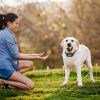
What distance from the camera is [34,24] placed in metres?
31.0

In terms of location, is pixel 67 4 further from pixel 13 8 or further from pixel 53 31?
pixel 13 8

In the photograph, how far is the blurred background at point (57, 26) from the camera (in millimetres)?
29547

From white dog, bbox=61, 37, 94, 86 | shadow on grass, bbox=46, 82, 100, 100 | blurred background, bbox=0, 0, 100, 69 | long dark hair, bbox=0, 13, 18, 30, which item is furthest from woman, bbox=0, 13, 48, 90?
blurred background, bbox=0, 0, 100, 69

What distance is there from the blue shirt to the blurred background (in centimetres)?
1918

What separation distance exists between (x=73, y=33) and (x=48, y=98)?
2208cm

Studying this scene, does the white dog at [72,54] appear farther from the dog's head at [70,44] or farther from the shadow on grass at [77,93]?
the shadow on grass at [77,93]

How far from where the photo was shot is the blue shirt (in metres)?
9.50

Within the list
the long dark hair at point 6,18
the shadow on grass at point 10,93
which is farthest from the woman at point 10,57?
the shadow on grass at point 10,93

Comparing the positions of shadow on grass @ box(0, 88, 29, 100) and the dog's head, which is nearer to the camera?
shadow on grass @ box(0, 88, 29, 100)

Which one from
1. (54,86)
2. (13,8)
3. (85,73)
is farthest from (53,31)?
(54,86)

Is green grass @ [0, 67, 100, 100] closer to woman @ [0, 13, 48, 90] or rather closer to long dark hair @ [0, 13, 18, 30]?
woman @ [0, 13, 48, 90]

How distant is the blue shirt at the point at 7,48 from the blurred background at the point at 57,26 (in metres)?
19.2

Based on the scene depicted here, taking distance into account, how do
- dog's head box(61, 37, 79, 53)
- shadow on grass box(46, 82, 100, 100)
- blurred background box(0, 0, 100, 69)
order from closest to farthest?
shadow on grass box(46, 82, 100, 100), dog's head box(61, 37, 79, 53), blurred background box(0, 0, 100, 69)

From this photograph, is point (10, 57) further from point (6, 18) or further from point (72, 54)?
point (72, 54)
